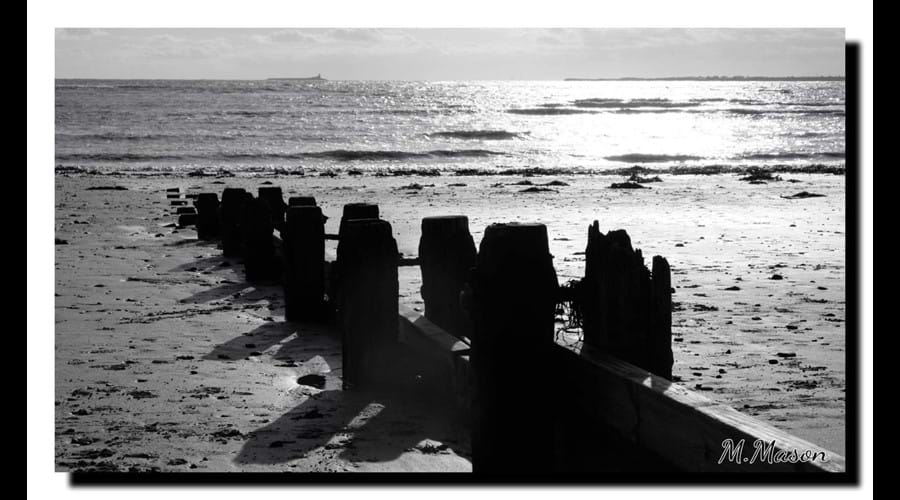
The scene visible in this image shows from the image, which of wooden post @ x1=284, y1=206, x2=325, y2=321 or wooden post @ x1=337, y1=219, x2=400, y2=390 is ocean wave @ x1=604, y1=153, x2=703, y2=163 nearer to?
wooden post @ x1=284, y1=206, x2=325, y2=321

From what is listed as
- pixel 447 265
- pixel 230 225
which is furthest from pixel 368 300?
pixel 230 225

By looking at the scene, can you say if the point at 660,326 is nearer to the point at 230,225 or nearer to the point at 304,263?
the point at 304,263

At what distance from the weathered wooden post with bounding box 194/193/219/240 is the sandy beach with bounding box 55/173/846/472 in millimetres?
390

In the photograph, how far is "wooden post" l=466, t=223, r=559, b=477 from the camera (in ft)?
10.8

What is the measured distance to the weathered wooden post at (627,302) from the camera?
11.7ft

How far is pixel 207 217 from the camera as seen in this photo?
1167 centimetres

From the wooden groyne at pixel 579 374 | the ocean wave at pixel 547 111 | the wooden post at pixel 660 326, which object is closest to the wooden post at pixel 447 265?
the wooden groyne at pixel 579 374

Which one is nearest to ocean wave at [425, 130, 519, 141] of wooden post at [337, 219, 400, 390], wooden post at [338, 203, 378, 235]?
wooden post at [338, 203, 378, 235]

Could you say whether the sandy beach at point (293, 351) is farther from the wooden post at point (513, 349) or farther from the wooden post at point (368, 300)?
the wooden post at point (513, 349)

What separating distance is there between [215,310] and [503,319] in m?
4.71

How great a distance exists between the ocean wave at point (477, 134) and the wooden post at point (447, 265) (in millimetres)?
41100
